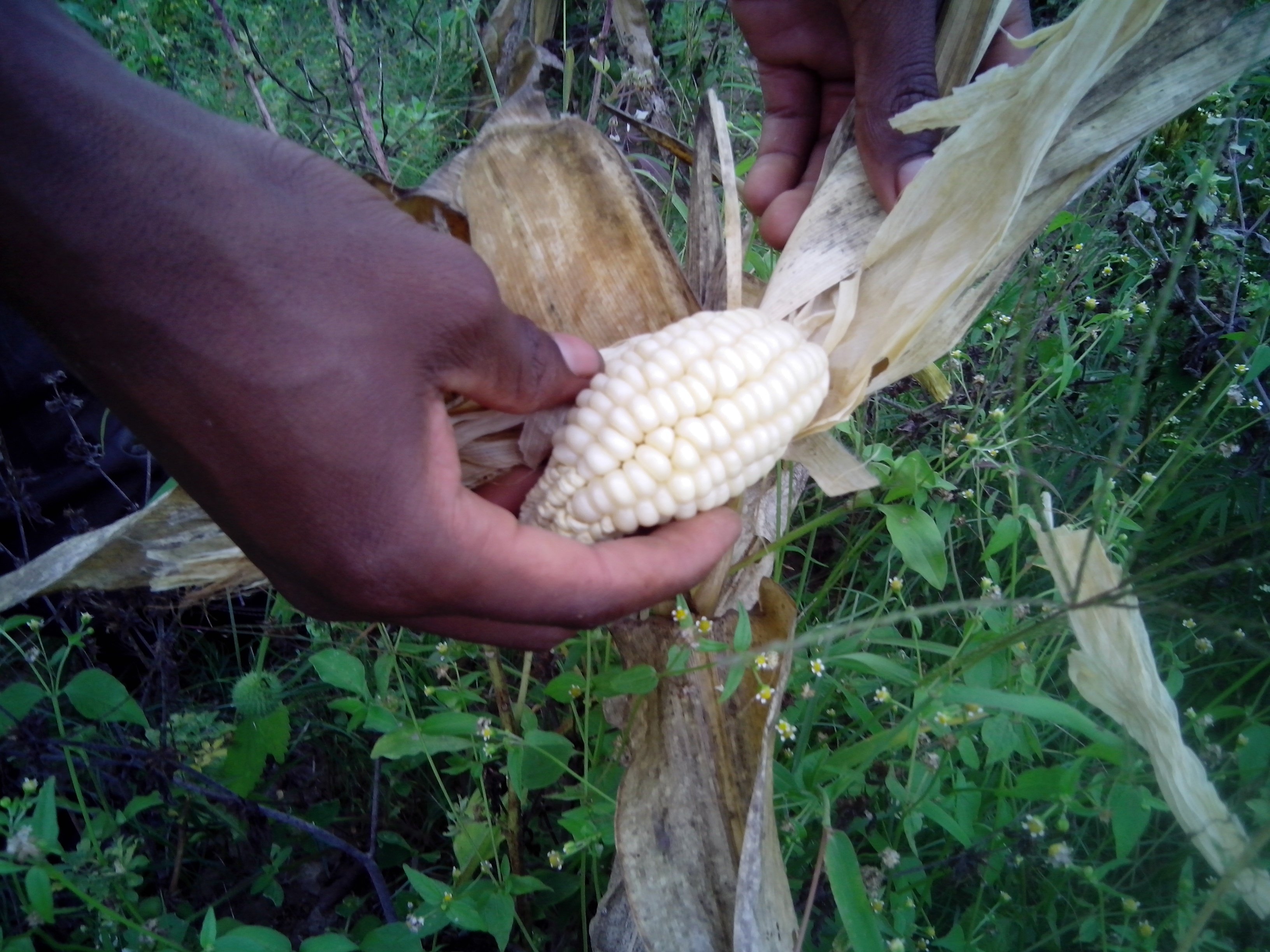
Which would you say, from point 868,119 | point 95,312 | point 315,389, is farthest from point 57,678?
point 868,119

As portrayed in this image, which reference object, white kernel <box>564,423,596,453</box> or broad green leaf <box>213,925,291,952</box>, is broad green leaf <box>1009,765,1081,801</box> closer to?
white kernel <box>564,423,596,453</box>

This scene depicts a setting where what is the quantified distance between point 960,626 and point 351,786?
62.2 inches

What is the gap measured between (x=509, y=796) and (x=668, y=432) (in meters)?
0.82

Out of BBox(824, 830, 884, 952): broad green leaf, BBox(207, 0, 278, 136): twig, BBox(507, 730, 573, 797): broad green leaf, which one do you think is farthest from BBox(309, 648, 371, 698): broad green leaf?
BBox(207, 0, 278, 136): twig

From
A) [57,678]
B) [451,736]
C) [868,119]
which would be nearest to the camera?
[451,736]

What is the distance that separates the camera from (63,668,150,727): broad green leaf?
149 cm

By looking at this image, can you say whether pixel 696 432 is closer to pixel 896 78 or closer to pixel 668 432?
pixel 668 432

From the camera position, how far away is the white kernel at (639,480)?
4.30 ft

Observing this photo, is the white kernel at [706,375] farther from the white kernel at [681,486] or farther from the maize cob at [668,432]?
the white kernel at [681,486]

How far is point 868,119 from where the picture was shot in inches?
69.2

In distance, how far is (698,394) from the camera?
134 cm

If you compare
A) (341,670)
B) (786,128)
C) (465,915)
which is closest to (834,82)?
(786,128)

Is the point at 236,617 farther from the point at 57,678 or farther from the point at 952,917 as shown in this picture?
the point at 952,917

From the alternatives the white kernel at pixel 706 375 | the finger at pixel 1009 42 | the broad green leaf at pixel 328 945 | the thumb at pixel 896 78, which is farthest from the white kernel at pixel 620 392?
the finger at pixel 1009 42
